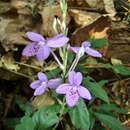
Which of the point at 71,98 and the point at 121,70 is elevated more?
the point at 71,98

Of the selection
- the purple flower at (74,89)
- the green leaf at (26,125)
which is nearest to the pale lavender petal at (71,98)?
the purple flower at (74,89)

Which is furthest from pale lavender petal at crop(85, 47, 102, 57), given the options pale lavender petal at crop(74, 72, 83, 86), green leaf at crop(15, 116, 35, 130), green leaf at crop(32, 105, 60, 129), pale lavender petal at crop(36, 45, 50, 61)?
green leaf at crop(15, 116, 35, 130)

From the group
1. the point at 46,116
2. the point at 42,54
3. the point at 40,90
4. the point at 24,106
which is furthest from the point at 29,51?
the point at 24,106

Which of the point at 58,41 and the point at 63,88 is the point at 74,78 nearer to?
the point at 63,88

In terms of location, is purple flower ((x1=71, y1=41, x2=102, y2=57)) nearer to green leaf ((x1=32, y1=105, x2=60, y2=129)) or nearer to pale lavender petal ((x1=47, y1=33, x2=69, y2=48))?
pale lavender petal ((x1=47, y1=33, x2=69, y2=48))

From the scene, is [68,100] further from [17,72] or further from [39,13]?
[39,13]

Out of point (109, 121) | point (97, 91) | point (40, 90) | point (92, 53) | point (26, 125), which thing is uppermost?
point (92, 53)

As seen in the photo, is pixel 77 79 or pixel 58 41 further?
pixel 77 79
